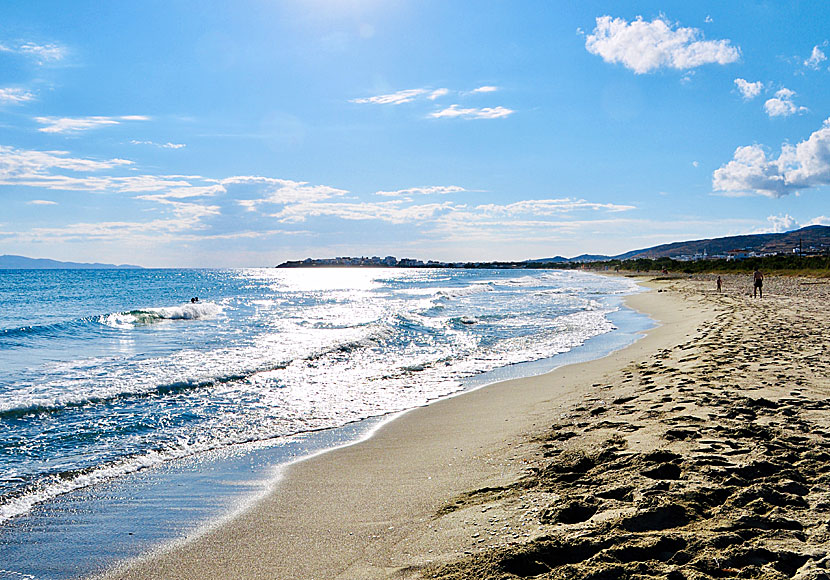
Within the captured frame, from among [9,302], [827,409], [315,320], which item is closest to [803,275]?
[315,320]

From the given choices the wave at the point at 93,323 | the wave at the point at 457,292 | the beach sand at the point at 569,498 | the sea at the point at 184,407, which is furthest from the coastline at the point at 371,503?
the wave at the point at 457,292

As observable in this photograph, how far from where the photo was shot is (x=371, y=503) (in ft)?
16.1

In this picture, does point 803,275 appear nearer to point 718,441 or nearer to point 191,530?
point 718,441

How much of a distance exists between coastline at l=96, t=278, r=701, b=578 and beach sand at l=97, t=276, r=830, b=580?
0.06 ft

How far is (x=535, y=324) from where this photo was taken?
2323 centimetres

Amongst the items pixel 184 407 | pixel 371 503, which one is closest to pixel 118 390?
pixel 184 407

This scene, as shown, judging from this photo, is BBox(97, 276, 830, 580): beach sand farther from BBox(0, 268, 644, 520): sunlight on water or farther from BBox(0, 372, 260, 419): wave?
BBox(0, 372, 260, 419): wave

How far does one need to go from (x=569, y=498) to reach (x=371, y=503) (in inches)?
71.3

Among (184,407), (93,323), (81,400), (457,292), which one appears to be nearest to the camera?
(184,407)

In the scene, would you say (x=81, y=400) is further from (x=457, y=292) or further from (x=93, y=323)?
(x=457, y=292)

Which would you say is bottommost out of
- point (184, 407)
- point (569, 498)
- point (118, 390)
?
point (184, 407)

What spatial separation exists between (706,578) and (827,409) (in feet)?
15.2

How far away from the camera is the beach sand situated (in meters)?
3.31

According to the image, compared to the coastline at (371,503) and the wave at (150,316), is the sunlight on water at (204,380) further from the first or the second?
the wave at (150,316)
